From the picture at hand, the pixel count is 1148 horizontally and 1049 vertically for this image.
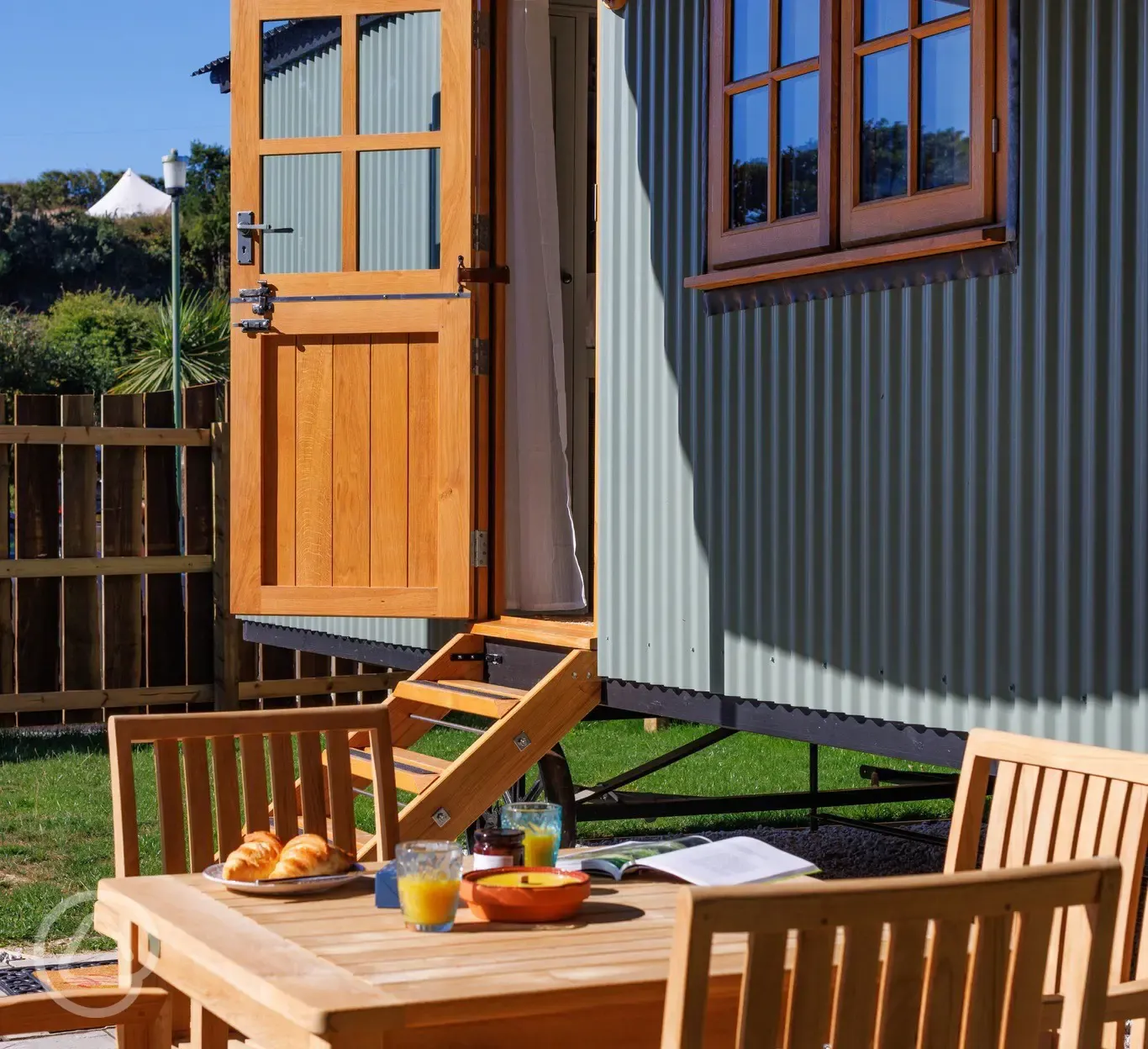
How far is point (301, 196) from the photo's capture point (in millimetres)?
6121

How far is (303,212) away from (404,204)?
1.25 feet

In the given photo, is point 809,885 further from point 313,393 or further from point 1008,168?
point 313,393

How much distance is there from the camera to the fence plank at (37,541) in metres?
8.98

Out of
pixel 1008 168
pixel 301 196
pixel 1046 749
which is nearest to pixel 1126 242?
pixel 1008 168

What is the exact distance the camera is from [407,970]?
205 centimetres

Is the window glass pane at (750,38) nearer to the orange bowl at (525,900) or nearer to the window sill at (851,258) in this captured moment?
the window sill at (851,258)

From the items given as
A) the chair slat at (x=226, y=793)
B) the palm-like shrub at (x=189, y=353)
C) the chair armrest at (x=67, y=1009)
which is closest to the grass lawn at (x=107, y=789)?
the chair slat at (x=226, y=793)

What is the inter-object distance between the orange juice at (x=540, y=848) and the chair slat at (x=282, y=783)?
660 mm

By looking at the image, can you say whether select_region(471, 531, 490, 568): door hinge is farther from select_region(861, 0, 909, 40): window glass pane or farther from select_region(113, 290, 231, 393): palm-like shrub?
select_region(113, 290, 231, 393): palm-like shrub

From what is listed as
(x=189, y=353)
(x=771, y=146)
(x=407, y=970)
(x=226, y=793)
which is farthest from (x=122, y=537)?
(x=189, y=353)

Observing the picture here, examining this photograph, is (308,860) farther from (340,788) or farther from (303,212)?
(303,212)

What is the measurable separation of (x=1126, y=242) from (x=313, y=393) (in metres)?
3.16

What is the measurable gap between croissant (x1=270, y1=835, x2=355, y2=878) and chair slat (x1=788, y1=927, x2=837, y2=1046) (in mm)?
1103

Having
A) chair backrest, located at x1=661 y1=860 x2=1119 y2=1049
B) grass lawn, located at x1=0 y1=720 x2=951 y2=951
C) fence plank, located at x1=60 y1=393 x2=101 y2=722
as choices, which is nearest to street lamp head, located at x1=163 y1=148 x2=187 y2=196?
fence plank, located at x1=60 y1=393 x2=101 y2=722
